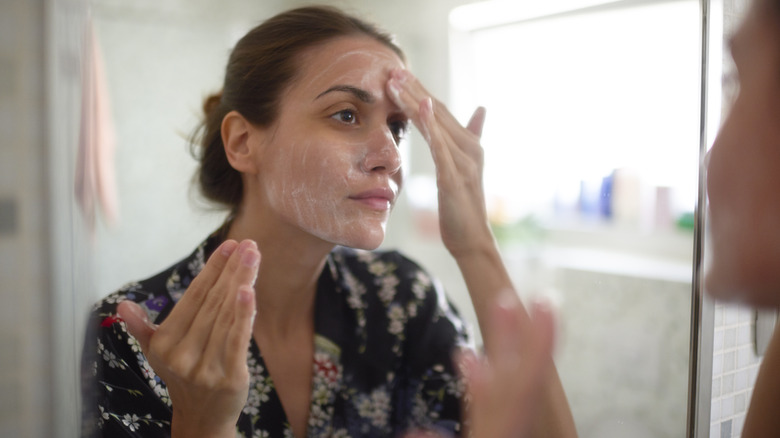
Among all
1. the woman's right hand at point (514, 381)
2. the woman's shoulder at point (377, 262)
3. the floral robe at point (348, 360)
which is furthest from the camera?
the woman's shoulder at point (377, 262)

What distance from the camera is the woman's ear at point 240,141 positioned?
771 mm

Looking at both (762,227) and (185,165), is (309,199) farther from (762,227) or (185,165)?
(762,227)

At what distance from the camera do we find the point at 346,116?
0.75 m

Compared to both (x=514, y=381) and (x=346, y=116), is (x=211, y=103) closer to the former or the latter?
(x=346, y=116)

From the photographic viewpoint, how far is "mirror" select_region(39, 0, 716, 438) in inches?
43.3

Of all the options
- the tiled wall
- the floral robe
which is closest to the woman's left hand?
the floral robe

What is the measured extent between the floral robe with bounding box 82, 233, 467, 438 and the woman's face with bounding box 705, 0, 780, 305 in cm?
42

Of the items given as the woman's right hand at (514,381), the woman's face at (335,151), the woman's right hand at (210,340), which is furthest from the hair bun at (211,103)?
the woman's right hand at (514,381)

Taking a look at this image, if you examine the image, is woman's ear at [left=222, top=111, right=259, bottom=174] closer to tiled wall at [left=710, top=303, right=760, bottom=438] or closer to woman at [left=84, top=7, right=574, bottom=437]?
woman at [left=84, top=7, right=574, bottom=437]

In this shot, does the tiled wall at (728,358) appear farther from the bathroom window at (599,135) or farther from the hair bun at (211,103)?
the hair bun at (211,103)

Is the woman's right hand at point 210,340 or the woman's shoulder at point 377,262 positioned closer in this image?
the woman's right hand at point 210,340

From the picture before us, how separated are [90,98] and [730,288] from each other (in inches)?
23.7

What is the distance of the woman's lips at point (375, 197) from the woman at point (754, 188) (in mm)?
351

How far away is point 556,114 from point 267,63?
68 centimetres
